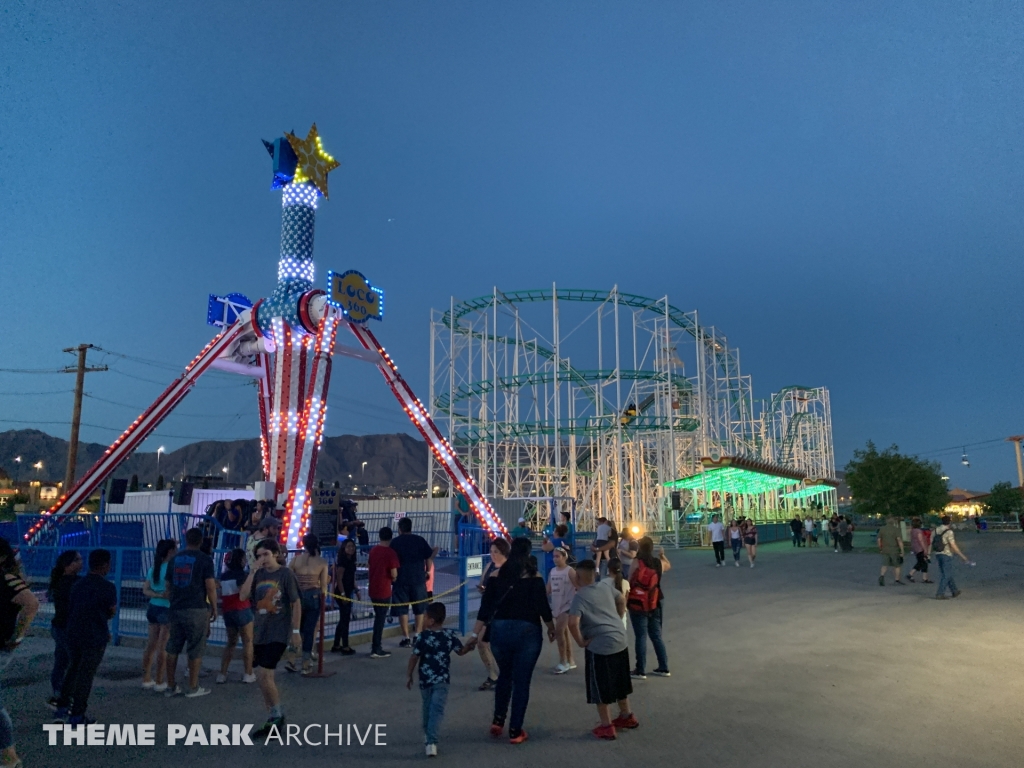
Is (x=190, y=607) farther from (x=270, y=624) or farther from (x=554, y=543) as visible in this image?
(x=554, y=543)

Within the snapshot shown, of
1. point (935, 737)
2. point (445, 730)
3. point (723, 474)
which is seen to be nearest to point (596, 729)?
point (445, 730)

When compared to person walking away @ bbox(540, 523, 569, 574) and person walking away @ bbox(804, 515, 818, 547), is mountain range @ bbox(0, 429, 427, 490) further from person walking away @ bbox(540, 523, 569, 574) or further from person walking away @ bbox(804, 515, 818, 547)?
person walking away @ bbox(540, 523, 569, 574)

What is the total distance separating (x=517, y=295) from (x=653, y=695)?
3103cm

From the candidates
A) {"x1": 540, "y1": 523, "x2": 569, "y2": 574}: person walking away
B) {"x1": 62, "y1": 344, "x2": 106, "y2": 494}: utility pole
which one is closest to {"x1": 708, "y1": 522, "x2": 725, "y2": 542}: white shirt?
{"x1": 540, "y1": 523, "x2": 569, "y2": 574}: person walking away

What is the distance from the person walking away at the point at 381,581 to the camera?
26.9ft

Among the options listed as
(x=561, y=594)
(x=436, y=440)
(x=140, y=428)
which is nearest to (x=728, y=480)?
(x=436, y=440)

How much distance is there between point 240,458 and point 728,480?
172 m

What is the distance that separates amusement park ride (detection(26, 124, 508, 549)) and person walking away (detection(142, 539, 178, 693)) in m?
9.64

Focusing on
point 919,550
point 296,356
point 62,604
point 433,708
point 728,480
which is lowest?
point 433,708

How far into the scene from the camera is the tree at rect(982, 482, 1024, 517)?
178 feet

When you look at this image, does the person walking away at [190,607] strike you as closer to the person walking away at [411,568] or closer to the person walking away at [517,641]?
the person walking away at [411,568]

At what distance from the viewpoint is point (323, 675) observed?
7.36m

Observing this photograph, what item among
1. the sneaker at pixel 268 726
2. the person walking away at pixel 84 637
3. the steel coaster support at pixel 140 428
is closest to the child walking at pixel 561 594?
the sneaker at pixel 268 726

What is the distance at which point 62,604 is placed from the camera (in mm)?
5844
